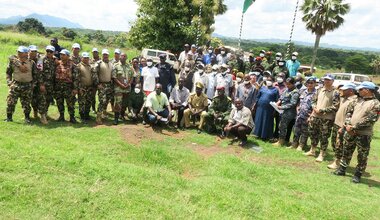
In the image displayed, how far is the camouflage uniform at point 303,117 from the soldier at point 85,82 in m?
5.82

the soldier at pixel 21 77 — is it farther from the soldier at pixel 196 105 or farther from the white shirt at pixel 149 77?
the soldier at pixel 196 105

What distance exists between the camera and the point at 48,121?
9.52 m

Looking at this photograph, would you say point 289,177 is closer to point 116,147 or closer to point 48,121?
point 116,147

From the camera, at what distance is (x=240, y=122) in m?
9.55

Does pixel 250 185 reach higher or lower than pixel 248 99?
lower

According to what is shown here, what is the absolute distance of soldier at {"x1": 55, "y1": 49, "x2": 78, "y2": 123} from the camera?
359 inches

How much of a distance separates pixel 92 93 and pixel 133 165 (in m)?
3.60

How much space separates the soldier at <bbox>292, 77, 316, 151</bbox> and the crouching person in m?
1.33

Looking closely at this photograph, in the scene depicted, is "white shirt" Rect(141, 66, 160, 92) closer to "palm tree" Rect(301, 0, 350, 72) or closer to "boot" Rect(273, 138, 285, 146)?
"boot" Rect(273, 138, 285, 146)

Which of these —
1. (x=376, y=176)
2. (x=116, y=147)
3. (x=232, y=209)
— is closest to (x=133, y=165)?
(x=116, y=147)

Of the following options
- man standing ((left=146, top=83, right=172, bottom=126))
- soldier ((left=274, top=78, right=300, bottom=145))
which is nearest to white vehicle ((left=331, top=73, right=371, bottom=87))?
soldier ((left=274, top=78, right=300, bottom=145))

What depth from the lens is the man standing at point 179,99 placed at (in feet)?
35.0

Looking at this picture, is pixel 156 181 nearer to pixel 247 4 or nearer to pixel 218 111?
pixel 218 111

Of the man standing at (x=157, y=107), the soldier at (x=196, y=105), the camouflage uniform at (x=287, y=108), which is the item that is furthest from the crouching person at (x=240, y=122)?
the man standing at (x=157, y=107)
